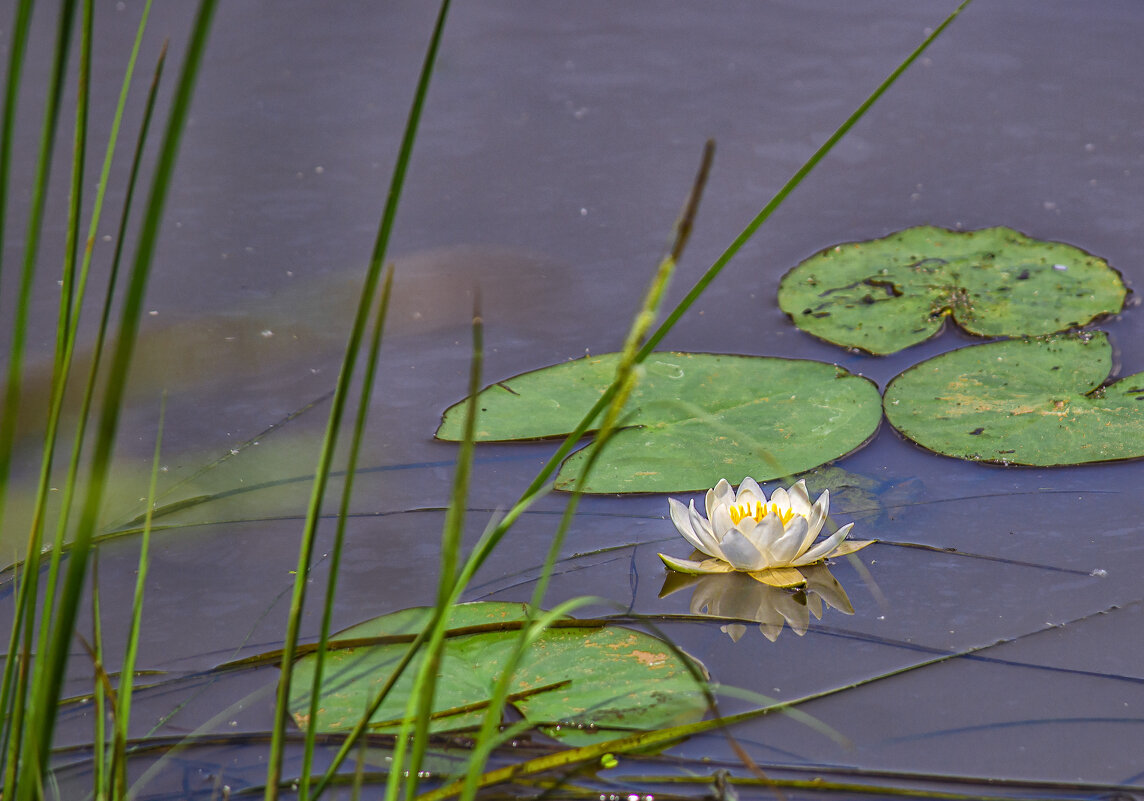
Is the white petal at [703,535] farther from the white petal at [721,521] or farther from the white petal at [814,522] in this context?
the white petal at [814,522]

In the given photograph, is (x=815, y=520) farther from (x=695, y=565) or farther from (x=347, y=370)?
(x=347, y=370)

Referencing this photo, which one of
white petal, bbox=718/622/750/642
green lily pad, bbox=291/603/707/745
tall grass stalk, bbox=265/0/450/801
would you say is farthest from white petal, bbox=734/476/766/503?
tall grass stalk, bbox=265/0/450/801

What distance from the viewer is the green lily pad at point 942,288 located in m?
2.38

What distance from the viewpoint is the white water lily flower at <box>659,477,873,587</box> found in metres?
1.69

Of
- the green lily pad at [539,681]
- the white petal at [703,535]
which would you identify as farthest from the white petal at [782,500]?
the green lily pad at [539,681]

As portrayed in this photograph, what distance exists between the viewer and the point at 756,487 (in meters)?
1.78

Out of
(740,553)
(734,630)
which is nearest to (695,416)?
(740,553)

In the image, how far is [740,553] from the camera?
1707mm

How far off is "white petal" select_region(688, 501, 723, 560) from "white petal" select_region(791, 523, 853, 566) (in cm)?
13

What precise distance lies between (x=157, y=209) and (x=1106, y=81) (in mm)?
3615

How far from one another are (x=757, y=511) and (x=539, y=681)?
0.50 meters

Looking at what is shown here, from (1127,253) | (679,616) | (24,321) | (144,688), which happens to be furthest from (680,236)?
(1127,253)

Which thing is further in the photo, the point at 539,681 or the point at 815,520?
the point at 815,520

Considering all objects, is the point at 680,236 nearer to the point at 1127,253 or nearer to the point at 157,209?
the point at 157,209
